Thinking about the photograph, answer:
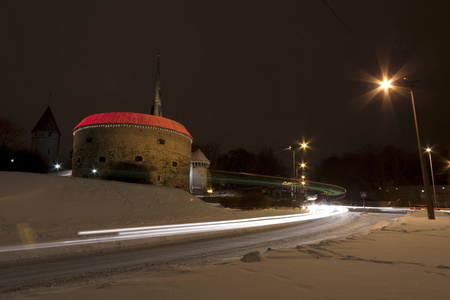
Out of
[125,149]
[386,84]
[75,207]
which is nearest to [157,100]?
[125,149]

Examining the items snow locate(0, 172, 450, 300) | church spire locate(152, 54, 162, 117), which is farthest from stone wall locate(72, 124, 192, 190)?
snow locate(0, 172, 450, 300)

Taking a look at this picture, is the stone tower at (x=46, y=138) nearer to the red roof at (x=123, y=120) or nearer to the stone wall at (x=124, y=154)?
the stone wall at (x=124, y=154)

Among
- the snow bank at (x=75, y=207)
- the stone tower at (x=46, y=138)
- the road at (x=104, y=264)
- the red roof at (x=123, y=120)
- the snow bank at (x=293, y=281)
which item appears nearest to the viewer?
the snow bank at (x=293, y=281)

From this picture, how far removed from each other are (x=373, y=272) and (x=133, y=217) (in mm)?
16009

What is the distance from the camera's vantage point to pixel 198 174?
168ft

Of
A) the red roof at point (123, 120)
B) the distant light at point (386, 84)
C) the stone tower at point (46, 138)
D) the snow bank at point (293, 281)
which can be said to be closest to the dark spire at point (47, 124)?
the stone tower at point (46, 138)

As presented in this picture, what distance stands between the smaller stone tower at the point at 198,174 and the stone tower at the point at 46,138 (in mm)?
40234

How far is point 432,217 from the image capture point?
14984mm

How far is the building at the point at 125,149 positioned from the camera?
98.8ft

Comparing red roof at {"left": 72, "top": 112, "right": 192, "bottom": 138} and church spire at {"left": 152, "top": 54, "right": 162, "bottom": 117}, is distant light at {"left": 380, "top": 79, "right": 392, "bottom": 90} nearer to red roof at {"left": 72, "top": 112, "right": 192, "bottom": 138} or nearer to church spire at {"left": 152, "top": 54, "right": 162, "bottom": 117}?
red roof at {"left": 72, "top": 112, "right": 192, "bottom": 138}

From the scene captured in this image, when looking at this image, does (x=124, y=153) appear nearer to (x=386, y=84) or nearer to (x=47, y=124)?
(x=386, y=84)

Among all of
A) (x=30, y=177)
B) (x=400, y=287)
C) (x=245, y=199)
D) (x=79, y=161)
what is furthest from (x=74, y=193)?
(x=400, y=287)

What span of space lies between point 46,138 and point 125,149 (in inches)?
1950

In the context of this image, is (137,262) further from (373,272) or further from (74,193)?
(74,193)
